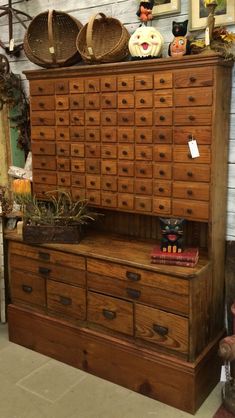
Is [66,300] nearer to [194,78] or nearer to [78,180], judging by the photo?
[78,180]

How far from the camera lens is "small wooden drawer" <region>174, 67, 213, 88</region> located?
2111mm

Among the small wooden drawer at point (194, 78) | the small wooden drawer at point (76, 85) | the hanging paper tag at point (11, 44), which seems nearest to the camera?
the small wooden drawer at point (194, 78)

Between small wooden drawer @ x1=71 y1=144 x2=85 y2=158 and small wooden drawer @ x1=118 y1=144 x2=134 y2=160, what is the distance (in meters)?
0.26

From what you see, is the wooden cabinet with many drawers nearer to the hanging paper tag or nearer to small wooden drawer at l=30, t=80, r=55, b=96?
small wooden drawer at l=30, t=80, r=55, b=96

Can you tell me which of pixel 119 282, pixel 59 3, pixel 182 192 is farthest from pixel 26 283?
pixel 59 3

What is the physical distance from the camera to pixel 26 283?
2775mm

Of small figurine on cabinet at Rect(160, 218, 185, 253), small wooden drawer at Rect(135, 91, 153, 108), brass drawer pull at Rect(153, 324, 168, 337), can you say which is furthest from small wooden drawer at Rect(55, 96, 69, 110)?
brass drawer pull at Rect(153, 324, 168, 337)

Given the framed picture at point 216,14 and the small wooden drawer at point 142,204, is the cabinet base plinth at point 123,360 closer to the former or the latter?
the small wooden drawer at point 142,204

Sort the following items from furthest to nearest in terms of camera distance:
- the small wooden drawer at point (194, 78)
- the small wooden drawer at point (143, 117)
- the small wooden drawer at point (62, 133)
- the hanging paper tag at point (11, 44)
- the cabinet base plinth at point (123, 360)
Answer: the hanging paper tag at point (11, 44) < the small wooden drawer at point (62, 133) < the small wooden drawer at point (143, 117) < the cabinet base plinth at point (123, 360) < the small wooden drawer at point (194, 78)

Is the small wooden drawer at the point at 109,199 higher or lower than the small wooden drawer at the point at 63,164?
lower

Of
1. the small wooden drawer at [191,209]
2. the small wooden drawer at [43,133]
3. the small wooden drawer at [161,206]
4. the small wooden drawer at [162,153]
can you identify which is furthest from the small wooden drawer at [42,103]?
the small wooden drawer at [191,209]

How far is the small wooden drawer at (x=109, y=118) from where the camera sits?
245 centimetres

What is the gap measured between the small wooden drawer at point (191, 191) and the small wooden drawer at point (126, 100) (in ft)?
1.62

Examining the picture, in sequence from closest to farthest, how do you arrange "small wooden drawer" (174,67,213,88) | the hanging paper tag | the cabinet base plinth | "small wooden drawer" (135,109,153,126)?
"small wooden drawer" (174,67,213,88)
the cabinet base plinth
"small wooden drawer" (135,109,153,126)
the hanging paper tag
